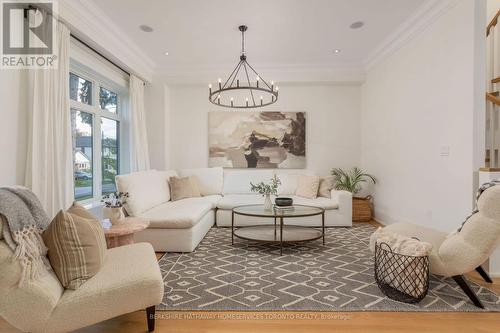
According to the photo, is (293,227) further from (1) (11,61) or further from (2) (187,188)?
(1) (11,61)

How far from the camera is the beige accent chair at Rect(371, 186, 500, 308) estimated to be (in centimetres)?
200

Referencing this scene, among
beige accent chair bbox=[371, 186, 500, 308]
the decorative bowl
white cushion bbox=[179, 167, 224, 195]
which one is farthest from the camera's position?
white cushion bbox=[179, 167, 224, 195]

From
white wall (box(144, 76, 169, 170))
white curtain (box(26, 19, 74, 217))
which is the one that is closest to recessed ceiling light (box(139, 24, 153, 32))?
white curtain (box(26, 19, 74, 217))

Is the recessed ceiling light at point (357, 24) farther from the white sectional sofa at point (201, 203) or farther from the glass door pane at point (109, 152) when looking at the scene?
the glass door pane at point (109, 152)

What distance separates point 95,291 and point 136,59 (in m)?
4.07

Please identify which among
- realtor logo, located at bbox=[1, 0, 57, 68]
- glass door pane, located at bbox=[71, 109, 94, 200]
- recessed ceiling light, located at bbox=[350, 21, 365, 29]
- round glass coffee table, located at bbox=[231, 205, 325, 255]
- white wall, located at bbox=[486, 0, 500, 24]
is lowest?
round glass coffee table, located at bbox=[231, 205, 325, 255]

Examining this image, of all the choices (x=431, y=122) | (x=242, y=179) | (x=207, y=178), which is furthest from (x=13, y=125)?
(x=431, y=122)

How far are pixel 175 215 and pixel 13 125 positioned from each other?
1.80 metres

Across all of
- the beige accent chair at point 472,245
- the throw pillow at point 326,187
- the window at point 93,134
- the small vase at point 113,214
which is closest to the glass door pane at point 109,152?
the window at point 93,134

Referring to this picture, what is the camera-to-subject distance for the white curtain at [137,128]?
4.80 m

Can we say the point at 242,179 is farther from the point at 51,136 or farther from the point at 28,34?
the point at 28,34

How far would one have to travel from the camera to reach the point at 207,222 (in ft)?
13.5

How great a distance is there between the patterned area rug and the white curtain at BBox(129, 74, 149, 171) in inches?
85.6

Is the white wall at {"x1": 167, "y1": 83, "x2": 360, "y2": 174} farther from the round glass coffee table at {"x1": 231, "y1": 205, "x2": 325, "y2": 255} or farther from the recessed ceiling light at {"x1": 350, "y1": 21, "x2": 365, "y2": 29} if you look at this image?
the round glass coffee table at {"x1": 231, "y1": 205, "x2": 325, "y2": 255}
